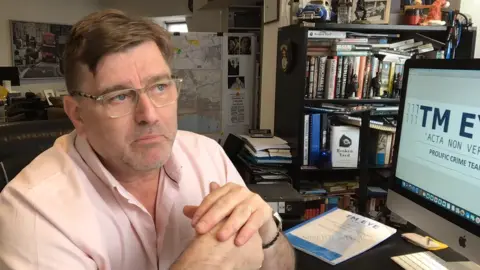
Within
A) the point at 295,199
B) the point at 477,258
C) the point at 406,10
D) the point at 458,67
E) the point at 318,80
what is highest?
the point at 406,10

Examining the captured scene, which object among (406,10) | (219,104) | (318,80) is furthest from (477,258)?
(219,104)

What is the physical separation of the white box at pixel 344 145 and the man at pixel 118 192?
5.82ft

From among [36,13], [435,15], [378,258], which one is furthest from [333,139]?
[36,13]

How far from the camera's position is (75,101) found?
97cm

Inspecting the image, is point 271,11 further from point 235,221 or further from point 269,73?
point 235,221

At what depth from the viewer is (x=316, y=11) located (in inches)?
99.8

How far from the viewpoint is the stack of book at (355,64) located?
8.95 feet

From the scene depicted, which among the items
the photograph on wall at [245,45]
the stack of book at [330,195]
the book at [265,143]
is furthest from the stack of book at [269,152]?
the photograph on wall at [245,45]

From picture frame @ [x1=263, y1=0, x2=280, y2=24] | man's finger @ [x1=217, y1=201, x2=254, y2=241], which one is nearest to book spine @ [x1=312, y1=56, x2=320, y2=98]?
picture frame @ [x1=263, y1=0, x2=280, y2=24]

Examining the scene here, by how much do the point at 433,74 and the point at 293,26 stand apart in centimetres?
166

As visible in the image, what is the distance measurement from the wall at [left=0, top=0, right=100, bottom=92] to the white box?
3910 millimetres

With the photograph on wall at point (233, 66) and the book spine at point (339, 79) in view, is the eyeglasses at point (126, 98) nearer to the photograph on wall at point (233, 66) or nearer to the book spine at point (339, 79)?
the book spine at point (339, 79)

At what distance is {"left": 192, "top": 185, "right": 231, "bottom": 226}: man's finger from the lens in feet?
2.90

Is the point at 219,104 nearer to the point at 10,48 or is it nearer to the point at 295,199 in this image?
the point at 295,199
